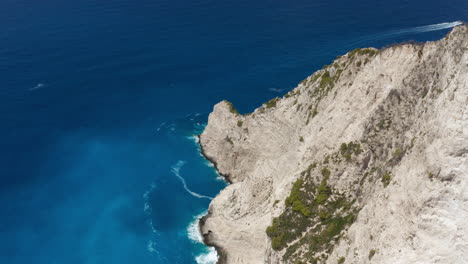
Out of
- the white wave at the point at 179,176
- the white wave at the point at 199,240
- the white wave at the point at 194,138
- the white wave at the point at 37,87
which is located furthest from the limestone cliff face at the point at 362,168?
the white wave at the point at 37,87

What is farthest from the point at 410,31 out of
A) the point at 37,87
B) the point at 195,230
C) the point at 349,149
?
the point at 37,87

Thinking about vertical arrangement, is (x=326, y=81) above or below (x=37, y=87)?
above

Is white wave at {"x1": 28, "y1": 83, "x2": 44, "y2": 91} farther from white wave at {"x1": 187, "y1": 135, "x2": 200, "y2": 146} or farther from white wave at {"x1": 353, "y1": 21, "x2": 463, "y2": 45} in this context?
white wave at {"x1": 353, "y1": 21, "x2": 463, "y2": 45}

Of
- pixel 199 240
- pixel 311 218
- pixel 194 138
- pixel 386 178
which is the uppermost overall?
pixel 386 178

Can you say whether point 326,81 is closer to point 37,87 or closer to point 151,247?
point 151,247

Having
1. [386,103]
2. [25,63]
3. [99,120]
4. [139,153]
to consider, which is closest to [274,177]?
[386,103]

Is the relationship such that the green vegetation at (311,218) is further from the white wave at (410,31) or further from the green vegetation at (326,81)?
the white wave at (410,31)
